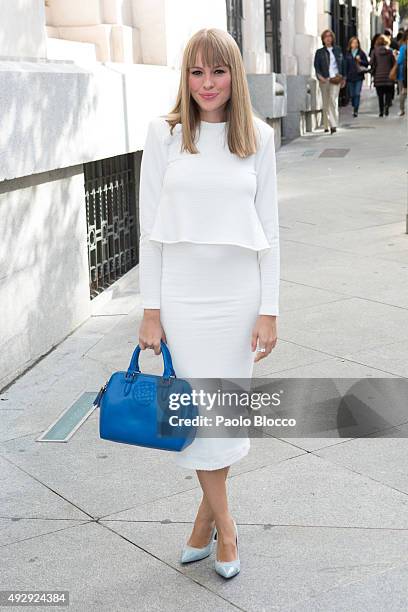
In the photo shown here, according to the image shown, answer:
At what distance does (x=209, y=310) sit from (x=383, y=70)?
22069 mm

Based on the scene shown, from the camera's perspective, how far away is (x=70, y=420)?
5.36 meters

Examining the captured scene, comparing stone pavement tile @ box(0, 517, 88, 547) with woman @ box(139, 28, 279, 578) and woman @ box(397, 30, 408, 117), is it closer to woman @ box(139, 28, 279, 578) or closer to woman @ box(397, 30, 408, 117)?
woman @ box(139, 28, 279, 578)

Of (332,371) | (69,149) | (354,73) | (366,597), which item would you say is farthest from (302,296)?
(354,73)

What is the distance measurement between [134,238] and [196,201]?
6107 millimetres

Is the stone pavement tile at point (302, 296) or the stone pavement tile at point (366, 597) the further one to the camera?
the stone pavement tile at point (302, 296)

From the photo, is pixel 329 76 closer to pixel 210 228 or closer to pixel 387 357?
pixel 387 357

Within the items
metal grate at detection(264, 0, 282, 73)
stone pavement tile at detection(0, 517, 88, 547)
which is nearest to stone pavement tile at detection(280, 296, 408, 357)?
stone pavement tile at detection(0, 517, 88, 547)

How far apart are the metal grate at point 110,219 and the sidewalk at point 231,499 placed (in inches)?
32.9

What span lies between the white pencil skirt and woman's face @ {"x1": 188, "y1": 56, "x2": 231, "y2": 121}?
498 millimetres

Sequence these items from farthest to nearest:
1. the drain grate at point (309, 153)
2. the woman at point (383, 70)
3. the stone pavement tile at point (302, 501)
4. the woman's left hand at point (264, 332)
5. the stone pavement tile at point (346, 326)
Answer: the woman at point (383, 70) < the drain grate at point (309, 153) < the stone pavement tile at point (346, 326) < the stone pavement tile at point (302, 501) < the woman's left hand at point (264, 332)

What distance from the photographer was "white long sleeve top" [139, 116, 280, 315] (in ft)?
11.3

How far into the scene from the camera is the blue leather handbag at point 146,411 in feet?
11.1

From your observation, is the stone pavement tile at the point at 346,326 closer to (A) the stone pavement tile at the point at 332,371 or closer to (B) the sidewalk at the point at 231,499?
(B) the sidewalk at the point at 231,499

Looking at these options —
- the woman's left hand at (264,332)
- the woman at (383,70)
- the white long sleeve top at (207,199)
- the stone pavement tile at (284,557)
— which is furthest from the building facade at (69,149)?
the woman at (383,70)
